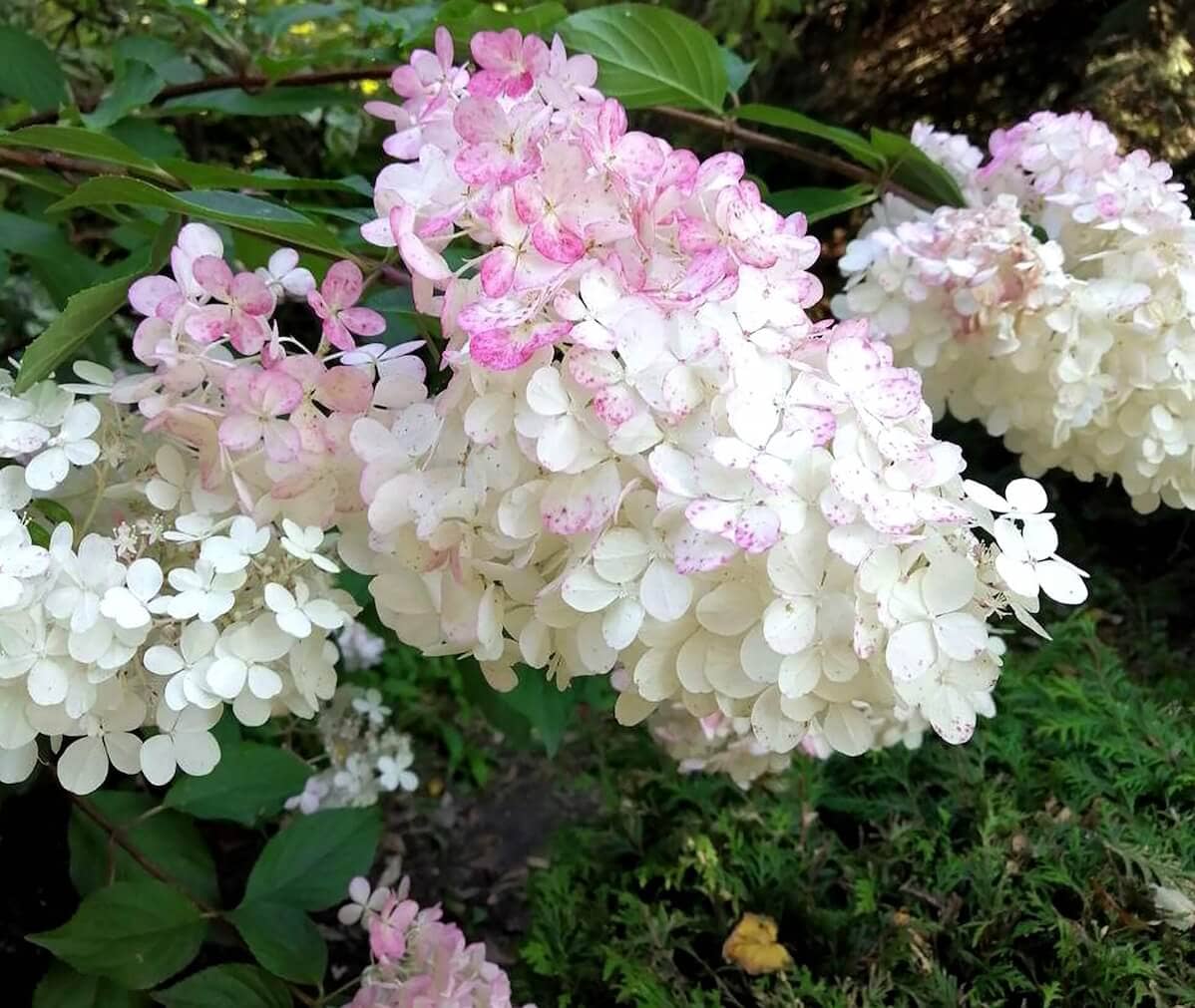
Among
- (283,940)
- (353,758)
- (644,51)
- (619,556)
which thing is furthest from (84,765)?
(353,758)

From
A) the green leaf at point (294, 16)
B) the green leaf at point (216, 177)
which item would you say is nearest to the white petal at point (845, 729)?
the green leaf at point (216, 177)

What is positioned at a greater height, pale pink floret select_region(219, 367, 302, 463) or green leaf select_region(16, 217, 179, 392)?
pale pink floret select_region(219, 367, 302, 463)

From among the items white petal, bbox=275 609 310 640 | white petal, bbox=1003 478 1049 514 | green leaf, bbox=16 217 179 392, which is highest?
white petal, bbox=1003 478 1049 514

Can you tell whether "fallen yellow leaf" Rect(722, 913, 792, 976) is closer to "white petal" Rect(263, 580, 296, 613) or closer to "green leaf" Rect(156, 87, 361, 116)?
"white petal" Rect(263, 580, 296, 613)

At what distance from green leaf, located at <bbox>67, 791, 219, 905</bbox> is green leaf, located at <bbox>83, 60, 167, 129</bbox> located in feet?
1.95

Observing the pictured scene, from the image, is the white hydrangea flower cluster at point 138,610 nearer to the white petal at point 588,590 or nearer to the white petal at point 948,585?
the white petal at point 588,590

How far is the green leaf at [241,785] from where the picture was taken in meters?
0.96

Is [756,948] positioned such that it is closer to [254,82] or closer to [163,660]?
[163,660]

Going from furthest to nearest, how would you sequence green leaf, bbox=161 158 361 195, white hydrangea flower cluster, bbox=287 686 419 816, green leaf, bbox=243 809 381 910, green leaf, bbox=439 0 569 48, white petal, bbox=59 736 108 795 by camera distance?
white hydrangea flower cluster, bbox=287 686 419 816 < green leaf, bbox=243 809 381 910 < green leaf, bbox=439 0 569 48 < green leaf, bbox=161 158 361 195 < white petal, bbox=59 736 108 795

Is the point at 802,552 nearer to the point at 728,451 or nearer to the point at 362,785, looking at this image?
the point at 728,451

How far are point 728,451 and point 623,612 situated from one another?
74 mm

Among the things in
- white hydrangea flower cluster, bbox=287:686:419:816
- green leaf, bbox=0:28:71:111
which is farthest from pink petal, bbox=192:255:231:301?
white hydrangea flower cluster, bbox=287:686:419:816

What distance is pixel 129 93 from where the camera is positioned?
32.1 inches

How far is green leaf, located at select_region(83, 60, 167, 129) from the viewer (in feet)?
2.58
